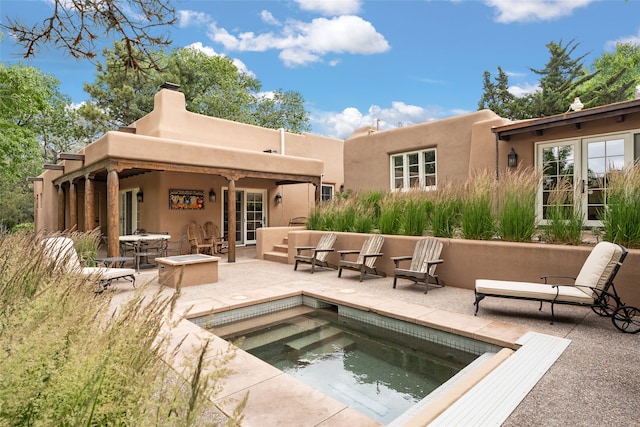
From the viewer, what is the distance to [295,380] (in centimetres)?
291

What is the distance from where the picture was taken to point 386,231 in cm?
768

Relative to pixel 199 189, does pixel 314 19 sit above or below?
above

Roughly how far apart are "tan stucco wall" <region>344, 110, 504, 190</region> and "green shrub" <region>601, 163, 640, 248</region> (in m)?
4.38

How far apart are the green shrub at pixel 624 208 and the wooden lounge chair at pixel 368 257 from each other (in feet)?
11.7

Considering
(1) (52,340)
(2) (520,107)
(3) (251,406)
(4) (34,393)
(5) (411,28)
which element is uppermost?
(5) (411,28)

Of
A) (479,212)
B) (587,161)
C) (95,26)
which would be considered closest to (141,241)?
(95,26)

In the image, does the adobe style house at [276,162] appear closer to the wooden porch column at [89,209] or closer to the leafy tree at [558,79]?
the wooden porch column at [89,209]

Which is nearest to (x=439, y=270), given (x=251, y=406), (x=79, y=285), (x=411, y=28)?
(x=251, y=406)

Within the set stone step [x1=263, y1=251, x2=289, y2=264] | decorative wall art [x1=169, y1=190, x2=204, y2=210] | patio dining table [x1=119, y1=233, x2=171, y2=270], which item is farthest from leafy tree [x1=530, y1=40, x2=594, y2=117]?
patio dining table [x1=119, y1=233, x2=171, y2=270]

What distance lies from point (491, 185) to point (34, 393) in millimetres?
6585

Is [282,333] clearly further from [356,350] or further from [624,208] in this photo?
[624,208]

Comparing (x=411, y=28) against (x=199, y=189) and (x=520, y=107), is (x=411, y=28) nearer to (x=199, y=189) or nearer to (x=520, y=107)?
(x=520, y=107)

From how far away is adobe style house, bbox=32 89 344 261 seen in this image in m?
8.27

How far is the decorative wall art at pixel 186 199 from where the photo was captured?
10.8 meters
